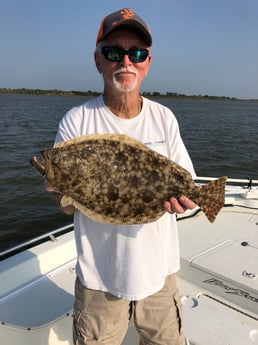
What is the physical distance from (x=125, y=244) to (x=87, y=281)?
1.28 ft

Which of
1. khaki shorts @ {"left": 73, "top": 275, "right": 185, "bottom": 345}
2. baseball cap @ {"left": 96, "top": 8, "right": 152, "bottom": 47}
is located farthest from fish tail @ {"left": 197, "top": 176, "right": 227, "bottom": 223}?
baseball cap @ {"left": 96, "top": 8, "right": 152, "bottom": 47}

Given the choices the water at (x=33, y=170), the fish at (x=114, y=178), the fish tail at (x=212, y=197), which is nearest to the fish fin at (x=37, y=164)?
the fish at (x=114, y=178)

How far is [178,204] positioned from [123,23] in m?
1.28

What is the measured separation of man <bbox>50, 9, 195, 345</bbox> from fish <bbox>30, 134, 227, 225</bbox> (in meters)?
0.13

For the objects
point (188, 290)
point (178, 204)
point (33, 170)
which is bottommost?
point (33, 170)

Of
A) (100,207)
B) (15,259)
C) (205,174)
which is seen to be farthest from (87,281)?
(205,174)

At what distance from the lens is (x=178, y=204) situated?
2428mm

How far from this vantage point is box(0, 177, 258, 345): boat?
3.41 m

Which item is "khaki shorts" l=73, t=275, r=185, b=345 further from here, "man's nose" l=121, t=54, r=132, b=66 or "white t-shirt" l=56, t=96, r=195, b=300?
"man's nose" l=121, t=54, r=132, b=66

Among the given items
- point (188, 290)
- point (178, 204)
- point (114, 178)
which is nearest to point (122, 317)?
point (178, 204)

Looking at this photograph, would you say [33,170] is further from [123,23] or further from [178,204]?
[178,204]

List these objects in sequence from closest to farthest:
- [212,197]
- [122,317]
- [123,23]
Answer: [123,23], [212,197], [122,317]

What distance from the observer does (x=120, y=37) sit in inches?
100.0

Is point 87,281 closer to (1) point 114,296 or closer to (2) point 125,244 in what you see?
(1) point 114,296
